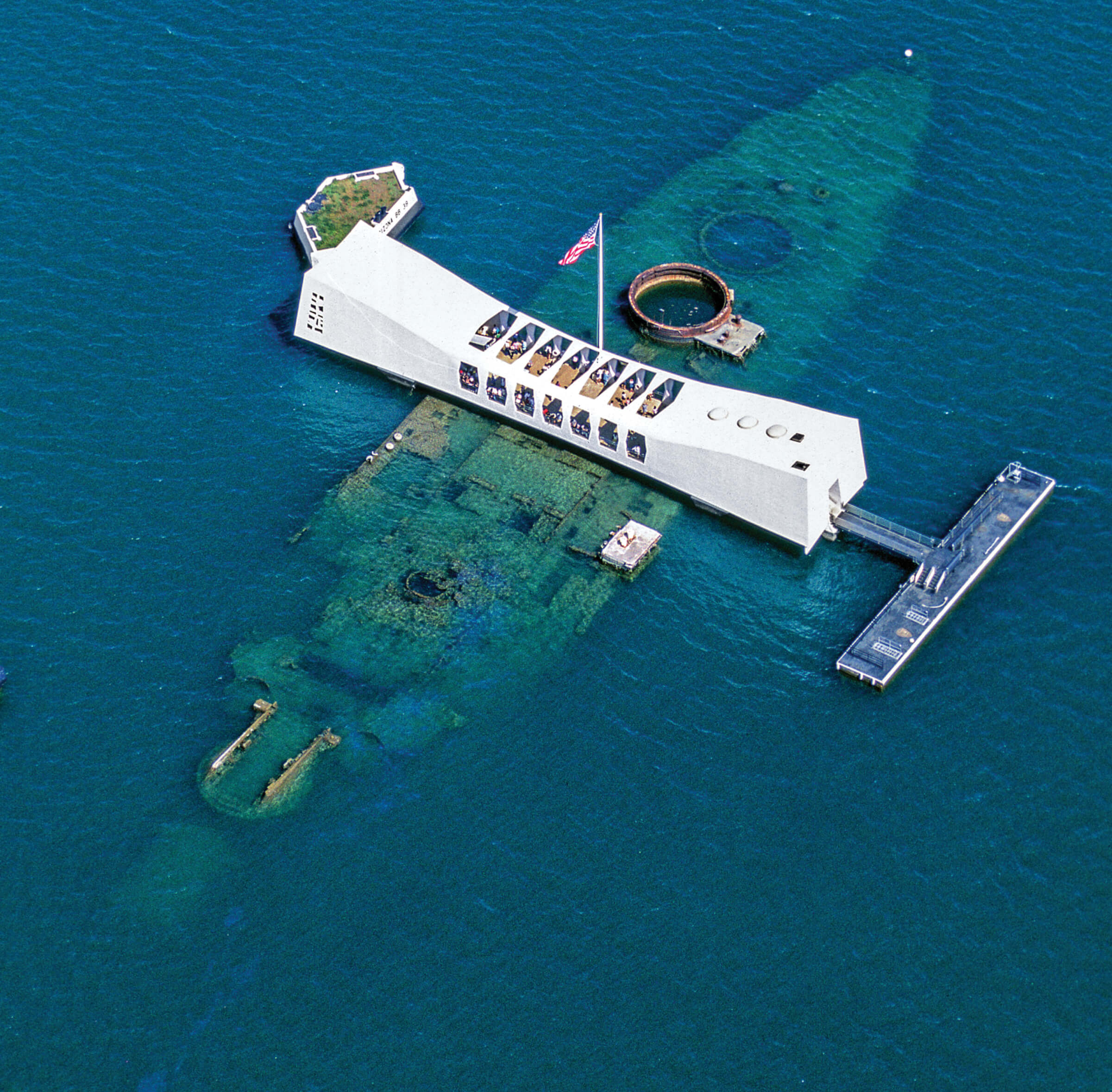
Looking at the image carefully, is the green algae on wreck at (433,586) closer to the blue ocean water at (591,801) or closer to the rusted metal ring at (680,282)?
the blue ocean water at (591,801)

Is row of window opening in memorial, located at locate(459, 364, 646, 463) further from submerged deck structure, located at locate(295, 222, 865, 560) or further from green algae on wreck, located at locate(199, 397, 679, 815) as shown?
green algae on wreck, located at locate(199, 397, 679, 815)

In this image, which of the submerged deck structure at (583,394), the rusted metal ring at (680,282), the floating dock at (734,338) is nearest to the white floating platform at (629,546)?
the submerged deck structure at (583,394)

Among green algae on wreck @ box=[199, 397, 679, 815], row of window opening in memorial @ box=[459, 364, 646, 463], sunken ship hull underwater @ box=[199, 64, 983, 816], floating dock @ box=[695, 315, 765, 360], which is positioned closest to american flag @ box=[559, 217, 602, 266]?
sunken ship hull underwater @ box=[199, 64, 983, 816]

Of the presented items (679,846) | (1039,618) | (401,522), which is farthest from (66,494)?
(1039,618)

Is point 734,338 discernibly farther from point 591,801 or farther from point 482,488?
point 591,801

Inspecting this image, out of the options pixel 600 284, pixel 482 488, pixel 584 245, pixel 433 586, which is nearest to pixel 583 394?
pixel 600 284
